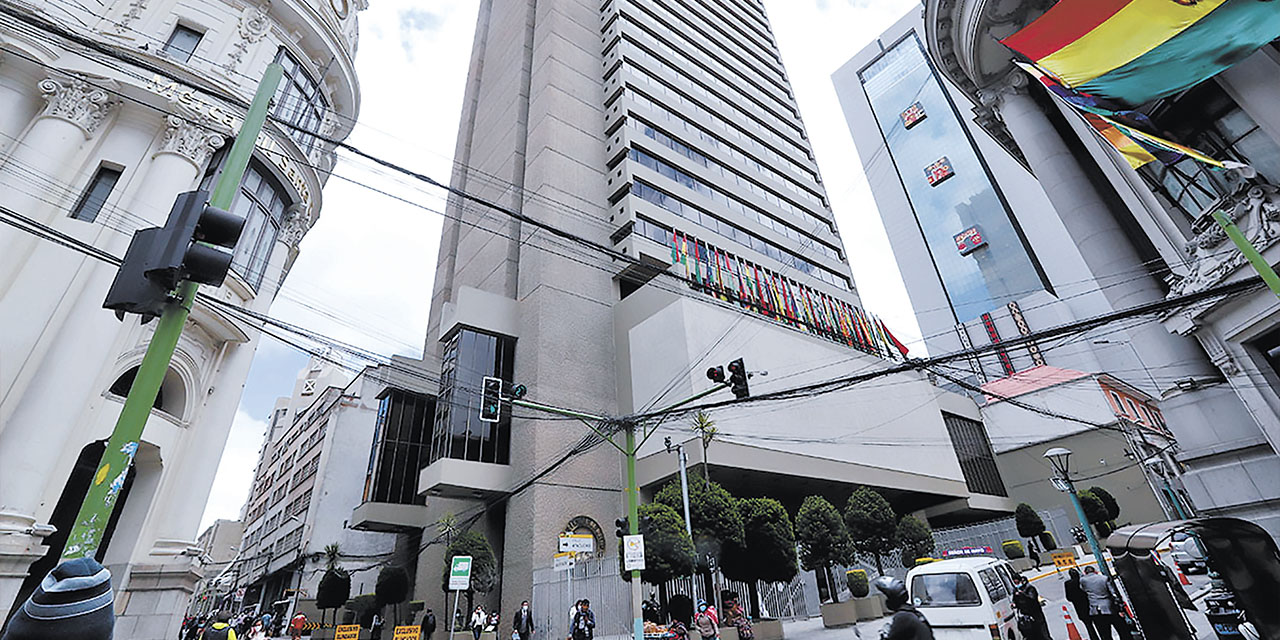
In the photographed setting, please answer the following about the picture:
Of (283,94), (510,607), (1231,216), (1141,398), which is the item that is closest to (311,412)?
(510,607)

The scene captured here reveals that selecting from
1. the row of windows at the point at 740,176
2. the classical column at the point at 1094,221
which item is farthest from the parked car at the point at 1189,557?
the row of windows at the point at 740,176

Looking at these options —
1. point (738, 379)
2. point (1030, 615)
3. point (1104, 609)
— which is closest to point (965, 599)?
point (1030, 615)

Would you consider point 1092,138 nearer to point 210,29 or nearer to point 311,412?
point 210,29

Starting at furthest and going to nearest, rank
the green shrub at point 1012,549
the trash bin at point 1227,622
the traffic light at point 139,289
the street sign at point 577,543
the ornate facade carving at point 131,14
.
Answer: the green shrub at point 1012,549 → the street sign at point 577,543 → the ornate facade carving at point 131,14 → the trash bin at point 1227,622 → the traffic light at point 139,289

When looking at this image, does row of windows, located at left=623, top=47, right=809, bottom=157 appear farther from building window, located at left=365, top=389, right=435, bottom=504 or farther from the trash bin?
the trash bin

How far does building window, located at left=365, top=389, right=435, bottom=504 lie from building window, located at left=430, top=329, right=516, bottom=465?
4.64m

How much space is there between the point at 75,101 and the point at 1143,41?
93.6 feet

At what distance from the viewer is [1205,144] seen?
14.6 metres

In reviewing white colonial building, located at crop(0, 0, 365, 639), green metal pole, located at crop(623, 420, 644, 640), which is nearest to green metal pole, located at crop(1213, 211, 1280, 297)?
green metal pole, located at crop(623, 420, 644, 640)

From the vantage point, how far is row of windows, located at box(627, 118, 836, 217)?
41.7m

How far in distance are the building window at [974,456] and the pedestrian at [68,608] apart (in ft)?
158

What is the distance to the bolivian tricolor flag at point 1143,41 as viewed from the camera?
11852 mm

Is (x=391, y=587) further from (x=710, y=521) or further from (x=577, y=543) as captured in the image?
(x=710, y=521)

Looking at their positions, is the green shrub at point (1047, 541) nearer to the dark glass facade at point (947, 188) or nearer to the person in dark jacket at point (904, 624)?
the person in dark jacket at point (904, 624)
